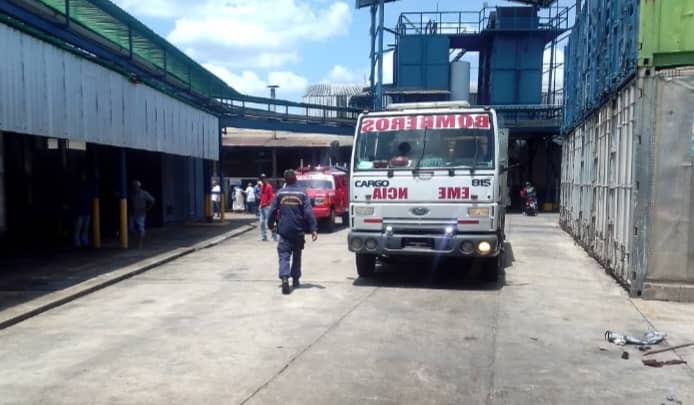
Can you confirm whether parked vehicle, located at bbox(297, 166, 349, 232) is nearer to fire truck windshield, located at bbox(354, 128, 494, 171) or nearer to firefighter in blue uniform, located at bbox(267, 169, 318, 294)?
fire truck windshield, located at bbox(354, 128, 494, 171)

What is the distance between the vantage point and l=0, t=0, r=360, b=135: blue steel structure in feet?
34.3

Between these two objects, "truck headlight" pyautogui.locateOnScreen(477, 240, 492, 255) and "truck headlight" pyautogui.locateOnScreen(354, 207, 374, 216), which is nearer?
"truck headlight" pyautogui.locateOnScreen(477, 240, 492, 255)

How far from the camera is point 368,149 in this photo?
31.3 ft

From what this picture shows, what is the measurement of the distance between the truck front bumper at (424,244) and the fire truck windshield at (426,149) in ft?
3.57

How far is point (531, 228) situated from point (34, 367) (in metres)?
18.0

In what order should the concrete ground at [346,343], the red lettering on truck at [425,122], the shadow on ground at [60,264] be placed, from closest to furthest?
the concrete ground at [346,343] → the shadow on ground at [60,264] → the red lettering on truck at [425,122]

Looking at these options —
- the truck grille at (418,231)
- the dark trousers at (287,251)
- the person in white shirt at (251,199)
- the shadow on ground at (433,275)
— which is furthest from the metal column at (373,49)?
the dark trousers at (287,251)

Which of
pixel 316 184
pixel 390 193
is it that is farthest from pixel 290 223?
pixel 316 184

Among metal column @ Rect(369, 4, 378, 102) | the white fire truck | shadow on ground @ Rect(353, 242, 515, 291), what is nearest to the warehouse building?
the white fire truck

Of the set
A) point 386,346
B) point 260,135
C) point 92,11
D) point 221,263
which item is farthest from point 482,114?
point 260,135

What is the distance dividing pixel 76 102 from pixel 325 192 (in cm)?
1006

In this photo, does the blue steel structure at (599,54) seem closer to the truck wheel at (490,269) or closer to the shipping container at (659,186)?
the shipping container at (659,186)

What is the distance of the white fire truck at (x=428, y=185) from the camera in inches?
346

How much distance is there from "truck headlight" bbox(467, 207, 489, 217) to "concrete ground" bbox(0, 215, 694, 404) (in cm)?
124
